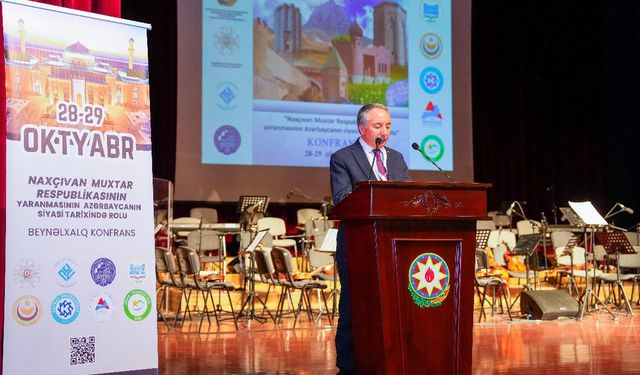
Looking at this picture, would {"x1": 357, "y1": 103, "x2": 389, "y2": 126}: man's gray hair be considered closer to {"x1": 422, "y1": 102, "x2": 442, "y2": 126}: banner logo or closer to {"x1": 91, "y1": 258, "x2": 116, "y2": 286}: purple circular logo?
{"x1": 91, "y1": 258, "x2": 116, "y2": 286}: purple circular logo

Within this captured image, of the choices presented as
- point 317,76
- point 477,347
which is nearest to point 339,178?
point 477,347

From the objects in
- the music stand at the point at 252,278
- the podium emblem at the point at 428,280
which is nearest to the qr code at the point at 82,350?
the podium emblem at the point at 428,280

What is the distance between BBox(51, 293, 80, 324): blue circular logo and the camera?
371 centimetres

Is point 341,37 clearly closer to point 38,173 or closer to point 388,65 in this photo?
point 388,65

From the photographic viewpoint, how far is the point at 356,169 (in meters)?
4.22

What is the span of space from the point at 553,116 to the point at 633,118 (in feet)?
5.77

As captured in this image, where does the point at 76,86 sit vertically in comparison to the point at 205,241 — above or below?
above

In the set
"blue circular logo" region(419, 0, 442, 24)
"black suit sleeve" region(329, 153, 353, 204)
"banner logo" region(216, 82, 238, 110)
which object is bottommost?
"black suit sleeve" region(329, 153, 353, 204)

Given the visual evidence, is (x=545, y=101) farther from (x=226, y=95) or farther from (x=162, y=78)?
(x=162, y=78)

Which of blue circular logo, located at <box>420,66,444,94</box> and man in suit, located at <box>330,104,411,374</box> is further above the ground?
blue circular logo, located at <box>420,66,444,94</box>

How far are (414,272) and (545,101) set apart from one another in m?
14.3

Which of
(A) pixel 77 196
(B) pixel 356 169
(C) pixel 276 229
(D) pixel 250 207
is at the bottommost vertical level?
(C) pixel 276 229

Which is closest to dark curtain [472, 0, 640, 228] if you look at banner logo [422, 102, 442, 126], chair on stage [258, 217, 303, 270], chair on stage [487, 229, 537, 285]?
banner logo [422, 102, 442, 126]

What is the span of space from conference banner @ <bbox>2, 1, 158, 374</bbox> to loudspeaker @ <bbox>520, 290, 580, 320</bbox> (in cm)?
642
